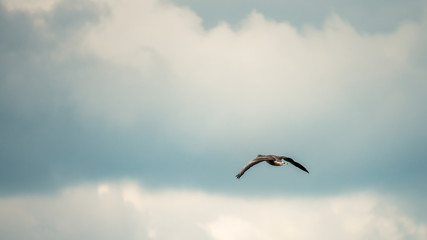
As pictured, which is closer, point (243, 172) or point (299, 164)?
point (243, 172)

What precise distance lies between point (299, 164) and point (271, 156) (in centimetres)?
673

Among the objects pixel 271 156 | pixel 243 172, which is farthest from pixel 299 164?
pixel 243 172

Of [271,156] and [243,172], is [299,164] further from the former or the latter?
[243,172]

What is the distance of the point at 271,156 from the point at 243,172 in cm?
1132

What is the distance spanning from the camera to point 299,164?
166750 millimetres

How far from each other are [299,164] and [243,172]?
17.0 metres

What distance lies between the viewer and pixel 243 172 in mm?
154375

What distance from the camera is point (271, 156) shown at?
16375 centimetres
